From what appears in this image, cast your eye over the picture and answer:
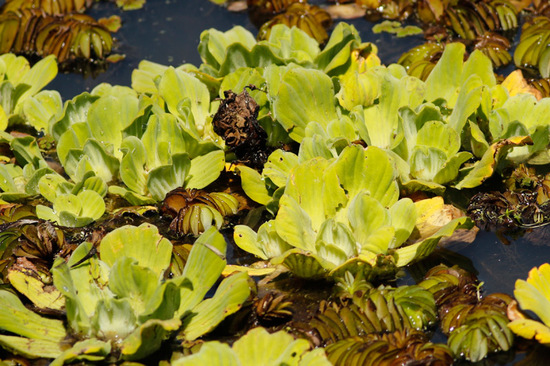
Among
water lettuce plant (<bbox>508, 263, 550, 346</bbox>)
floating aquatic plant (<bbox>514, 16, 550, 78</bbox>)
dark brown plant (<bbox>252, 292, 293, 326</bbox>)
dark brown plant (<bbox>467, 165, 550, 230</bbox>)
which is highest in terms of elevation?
floating aquatic plant (<bbox>514, 16, 550, 78</bbox>)

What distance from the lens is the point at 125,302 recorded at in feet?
7.75

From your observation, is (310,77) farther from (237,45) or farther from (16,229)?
(16,229)

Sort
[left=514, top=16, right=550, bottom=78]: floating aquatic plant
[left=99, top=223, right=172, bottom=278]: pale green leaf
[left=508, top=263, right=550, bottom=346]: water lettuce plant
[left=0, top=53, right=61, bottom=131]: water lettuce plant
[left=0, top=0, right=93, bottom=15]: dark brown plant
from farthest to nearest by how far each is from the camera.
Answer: [left=0, top=0, right=93, bottom=15]: dark brown plant
[left=514, top=16, right=550, bottom=78]: floating aquatic plant
[left=0, top=53, right=61, bottom=131]: water lettuce plant
[left=99, top=223, right=172, bottom=278]: pale green leaf
[left=508, top=263, right=550, bottom=346]: water lettuce plant

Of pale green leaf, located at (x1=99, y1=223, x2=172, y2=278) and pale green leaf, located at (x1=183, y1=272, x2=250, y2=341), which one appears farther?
pale green leaf, located at (x1=99, y1=223, x2=172, y2=278)

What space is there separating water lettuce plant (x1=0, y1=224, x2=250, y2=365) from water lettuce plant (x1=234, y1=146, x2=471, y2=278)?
29cm

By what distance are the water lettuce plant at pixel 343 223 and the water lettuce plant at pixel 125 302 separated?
11.4 inches

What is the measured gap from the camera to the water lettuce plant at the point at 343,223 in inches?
103

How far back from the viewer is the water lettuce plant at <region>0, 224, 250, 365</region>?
7.74 ft

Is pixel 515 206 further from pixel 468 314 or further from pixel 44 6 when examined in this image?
pixel 44 6

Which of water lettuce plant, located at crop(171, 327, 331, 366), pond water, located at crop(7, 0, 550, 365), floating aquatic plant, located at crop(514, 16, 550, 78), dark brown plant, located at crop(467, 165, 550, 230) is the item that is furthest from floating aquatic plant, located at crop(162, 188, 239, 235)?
floating aquatic plant, located at crop(514, 16, 550, 78)

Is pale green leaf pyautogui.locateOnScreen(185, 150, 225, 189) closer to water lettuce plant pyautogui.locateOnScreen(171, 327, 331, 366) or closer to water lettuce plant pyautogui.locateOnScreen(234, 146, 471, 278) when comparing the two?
water lettuce plant pyautogui.locateOnScreen(234, 146, 471, 278)

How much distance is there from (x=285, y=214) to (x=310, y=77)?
0.99 meters

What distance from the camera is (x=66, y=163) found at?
336 cm

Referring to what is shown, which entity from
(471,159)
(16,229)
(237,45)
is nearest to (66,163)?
(16,229)
